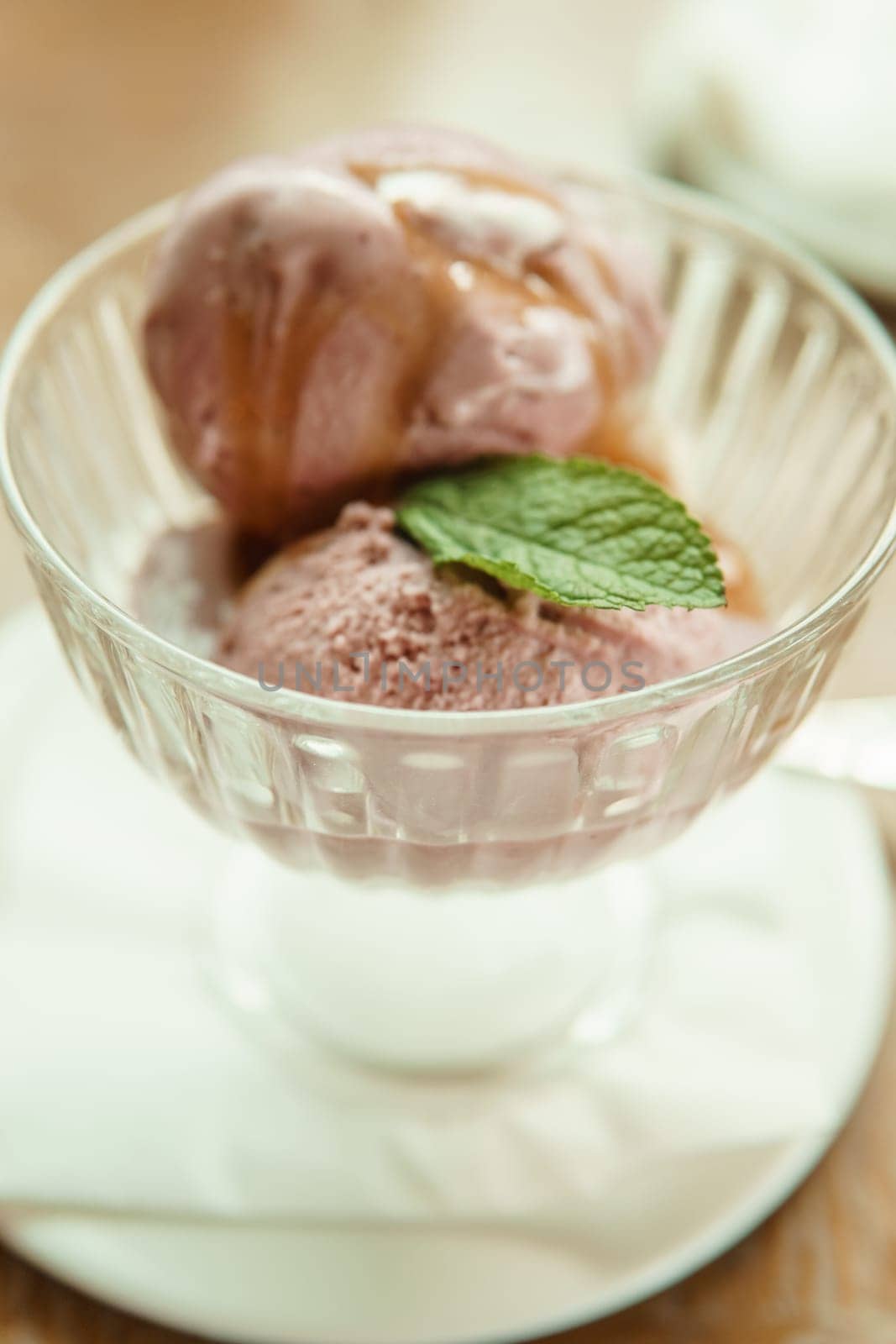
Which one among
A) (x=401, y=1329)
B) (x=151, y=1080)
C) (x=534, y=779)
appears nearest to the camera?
(x=534, y=779)

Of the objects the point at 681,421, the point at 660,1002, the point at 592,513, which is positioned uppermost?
the point at 592,513

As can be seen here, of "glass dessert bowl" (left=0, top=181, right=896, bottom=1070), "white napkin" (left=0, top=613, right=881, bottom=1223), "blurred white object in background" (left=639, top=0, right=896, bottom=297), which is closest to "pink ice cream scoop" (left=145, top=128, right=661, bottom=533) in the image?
"glass dessert bowl" (left=0, top=181, right=896, bottom=1070)

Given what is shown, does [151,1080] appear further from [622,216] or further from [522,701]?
[622,216]

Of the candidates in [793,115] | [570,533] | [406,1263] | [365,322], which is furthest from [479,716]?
[793,115]

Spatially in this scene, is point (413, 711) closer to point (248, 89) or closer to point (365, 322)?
point (365, 322)

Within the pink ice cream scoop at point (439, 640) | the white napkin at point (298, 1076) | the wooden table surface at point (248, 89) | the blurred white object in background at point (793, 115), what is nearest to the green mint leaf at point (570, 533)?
the pink ice cream scoop at point (439, 640)

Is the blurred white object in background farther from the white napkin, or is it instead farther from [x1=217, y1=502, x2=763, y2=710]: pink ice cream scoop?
[x1=217, y1=502, x2=763, y2=710]: pink ice cream scoop

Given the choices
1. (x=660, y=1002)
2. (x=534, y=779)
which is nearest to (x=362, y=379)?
(x=534, y=779)
